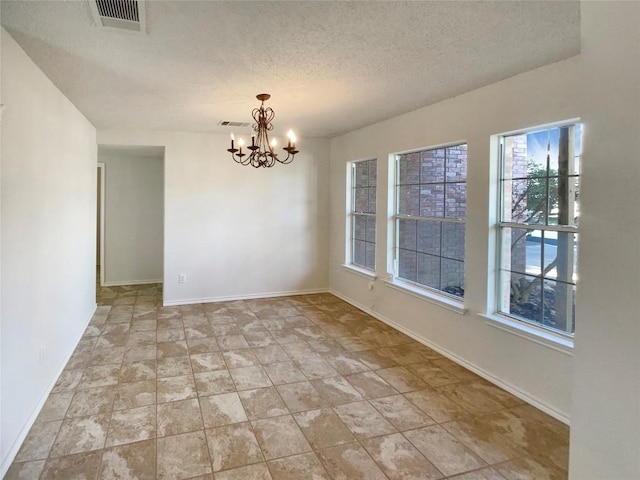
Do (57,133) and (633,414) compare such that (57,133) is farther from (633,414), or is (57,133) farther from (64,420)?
(633,414)

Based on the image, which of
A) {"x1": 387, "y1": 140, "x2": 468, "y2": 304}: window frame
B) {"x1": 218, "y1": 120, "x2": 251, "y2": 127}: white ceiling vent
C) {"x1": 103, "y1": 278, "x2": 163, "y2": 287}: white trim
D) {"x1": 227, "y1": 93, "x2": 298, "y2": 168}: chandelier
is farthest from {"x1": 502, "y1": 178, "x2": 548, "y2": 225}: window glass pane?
{"x1": 103, "y1": 278, "x2": 163, "y2": 287}: white trim

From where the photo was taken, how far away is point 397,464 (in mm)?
2195

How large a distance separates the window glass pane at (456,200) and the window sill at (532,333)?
0.96 metres

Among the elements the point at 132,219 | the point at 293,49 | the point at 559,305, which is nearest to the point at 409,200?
the point at 559,305

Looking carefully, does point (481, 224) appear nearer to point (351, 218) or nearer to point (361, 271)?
point (361, 271)

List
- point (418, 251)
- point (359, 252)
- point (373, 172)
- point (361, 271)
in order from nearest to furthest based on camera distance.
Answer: point (418, 251) → point (373, 172) → point (361, 271) → point (359, 252)

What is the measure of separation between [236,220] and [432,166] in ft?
9.45

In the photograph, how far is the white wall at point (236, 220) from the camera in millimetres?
5434

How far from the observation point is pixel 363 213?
539cm

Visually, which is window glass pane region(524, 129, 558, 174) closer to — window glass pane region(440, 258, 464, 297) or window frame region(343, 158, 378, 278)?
window glass pane region(440, 258, 464, 297)

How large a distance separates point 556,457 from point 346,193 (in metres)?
3.98

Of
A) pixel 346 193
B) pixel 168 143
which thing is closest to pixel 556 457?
pixel 346 193

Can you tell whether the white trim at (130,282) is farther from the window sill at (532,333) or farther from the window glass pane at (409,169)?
the window sill at (532,333)

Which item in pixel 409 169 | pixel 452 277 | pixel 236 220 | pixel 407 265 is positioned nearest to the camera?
pixel 452 277
